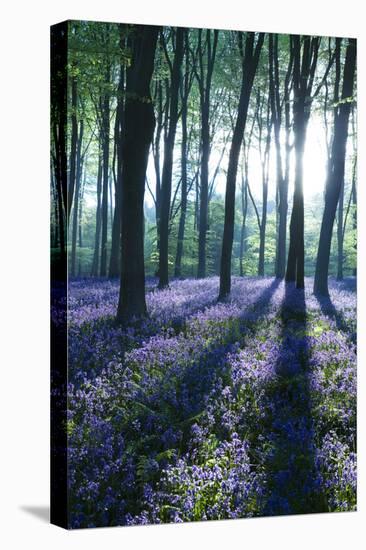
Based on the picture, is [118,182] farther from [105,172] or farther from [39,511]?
[39,511]

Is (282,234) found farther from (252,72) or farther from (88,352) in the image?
(88,352)

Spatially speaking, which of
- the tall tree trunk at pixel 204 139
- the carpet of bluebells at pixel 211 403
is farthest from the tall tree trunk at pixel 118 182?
the tall tree trunk at pixel 204 139

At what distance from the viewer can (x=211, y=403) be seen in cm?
852

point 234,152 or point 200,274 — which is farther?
point 234,152

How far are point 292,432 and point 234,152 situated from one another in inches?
120

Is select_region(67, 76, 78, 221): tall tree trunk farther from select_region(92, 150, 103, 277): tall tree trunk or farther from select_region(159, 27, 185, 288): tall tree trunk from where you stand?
select_region(159, 27, 185, 288): tall tree trunk

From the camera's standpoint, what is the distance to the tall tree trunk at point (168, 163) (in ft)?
27.9

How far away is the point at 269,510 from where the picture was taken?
27.8ft

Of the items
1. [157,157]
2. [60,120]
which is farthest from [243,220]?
[60,120]

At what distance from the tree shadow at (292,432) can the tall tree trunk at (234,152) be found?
2.95ft

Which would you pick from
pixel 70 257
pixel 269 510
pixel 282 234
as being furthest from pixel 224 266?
pixel 269 510

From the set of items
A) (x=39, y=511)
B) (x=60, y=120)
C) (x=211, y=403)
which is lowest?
(x=39, y=511)

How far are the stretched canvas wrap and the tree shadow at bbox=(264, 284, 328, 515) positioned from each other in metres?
0.02

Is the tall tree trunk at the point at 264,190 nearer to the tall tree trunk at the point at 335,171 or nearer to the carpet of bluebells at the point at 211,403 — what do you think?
the carpet of bluebells at the point at 211,403
